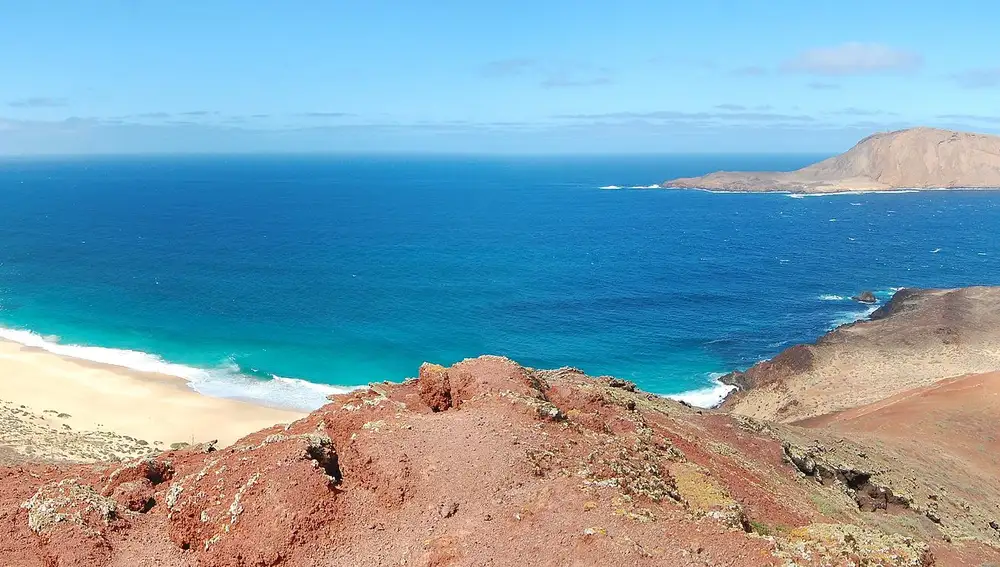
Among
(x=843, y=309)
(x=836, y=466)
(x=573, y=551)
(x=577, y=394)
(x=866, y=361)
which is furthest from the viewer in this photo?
(x=843, y=309)

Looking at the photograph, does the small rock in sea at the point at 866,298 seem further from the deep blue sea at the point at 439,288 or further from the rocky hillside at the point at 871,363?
the rocky hillside at the point at 871,363

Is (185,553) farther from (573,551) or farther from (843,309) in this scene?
(843,309)

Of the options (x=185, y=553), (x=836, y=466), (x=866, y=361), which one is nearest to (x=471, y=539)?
(x=185, y=553)

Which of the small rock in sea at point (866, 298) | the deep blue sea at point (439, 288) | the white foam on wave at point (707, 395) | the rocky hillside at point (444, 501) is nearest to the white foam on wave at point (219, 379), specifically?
the deep blue sea at point (439, 288)

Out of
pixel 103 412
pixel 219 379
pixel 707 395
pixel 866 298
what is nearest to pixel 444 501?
pixel 103 412

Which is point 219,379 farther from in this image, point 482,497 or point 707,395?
point 482,497

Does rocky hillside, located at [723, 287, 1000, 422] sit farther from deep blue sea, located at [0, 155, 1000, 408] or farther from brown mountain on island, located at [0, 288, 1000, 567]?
brown mountain on island, located at [0, 288, 1000, 567]
